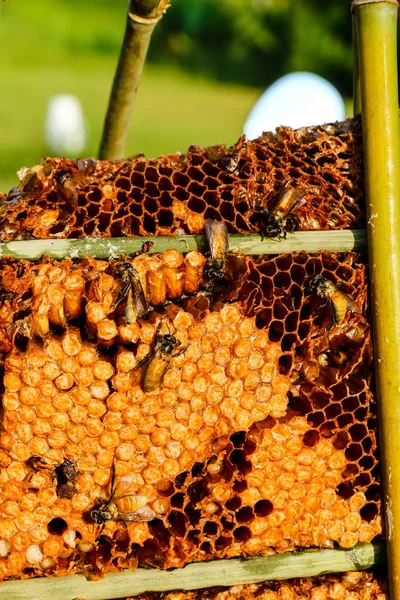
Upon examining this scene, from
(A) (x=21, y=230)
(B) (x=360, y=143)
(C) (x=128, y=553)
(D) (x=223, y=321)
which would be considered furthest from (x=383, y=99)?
(C) (x=128, y=553)

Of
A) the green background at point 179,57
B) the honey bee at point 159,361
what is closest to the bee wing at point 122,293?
the honey bee at point 159,361

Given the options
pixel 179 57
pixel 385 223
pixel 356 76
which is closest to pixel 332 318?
pixel 385 223

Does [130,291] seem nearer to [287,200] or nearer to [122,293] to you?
[122,293]

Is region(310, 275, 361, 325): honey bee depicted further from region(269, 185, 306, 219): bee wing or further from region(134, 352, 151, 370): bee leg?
region(134, 352, 151, 370): bee leg

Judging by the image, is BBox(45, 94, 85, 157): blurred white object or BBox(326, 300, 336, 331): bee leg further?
BBox(45, 94, 85, 157): blurred white object

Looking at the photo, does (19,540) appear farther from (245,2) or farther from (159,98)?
(245,2)

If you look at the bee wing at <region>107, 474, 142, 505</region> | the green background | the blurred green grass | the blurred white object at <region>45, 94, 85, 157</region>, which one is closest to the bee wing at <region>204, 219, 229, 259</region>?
the bee wing at <region>107, 474, 142, 505</region>
